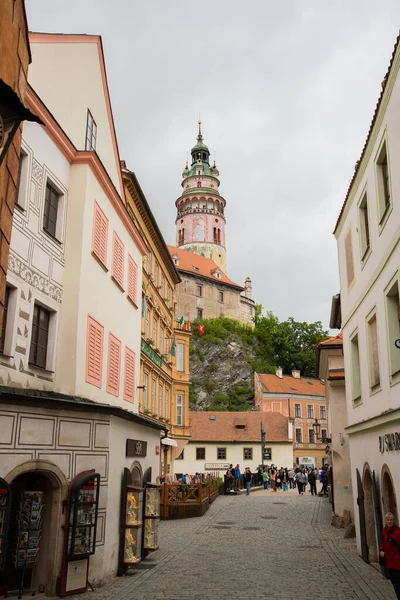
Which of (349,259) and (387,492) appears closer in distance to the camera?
(387,492)

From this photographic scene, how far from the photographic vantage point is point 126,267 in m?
16.0

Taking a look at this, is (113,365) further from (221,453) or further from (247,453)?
(247,453)

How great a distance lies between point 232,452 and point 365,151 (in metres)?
47.7

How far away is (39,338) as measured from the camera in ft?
36.7

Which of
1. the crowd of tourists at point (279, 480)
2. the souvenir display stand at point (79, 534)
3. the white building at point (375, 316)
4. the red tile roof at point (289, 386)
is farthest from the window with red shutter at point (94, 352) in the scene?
the red tile roof at point (289, 386)

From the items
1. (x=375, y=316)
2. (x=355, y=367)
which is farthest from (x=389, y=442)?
(x=355, y=367)

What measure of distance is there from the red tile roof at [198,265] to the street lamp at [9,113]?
301 feet

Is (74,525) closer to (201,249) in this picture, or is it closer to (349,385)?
(349,385)

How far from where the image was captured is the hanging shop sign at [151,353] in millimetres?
25641

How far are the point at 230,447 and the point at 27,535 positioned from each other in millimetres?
49575

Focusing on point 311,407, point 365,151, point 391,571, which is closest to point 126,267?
point 365,151

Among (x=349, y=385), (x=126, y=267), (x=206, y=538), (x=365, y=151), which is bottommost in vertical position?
(x=206, y=538)

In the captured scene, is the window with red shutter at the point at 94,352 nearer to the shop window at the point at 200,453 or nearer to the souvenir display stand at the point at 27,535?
the souvenir display stand at the point at 27,535

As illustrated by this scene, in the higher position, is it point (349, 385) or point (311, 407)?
point (311, 407)
